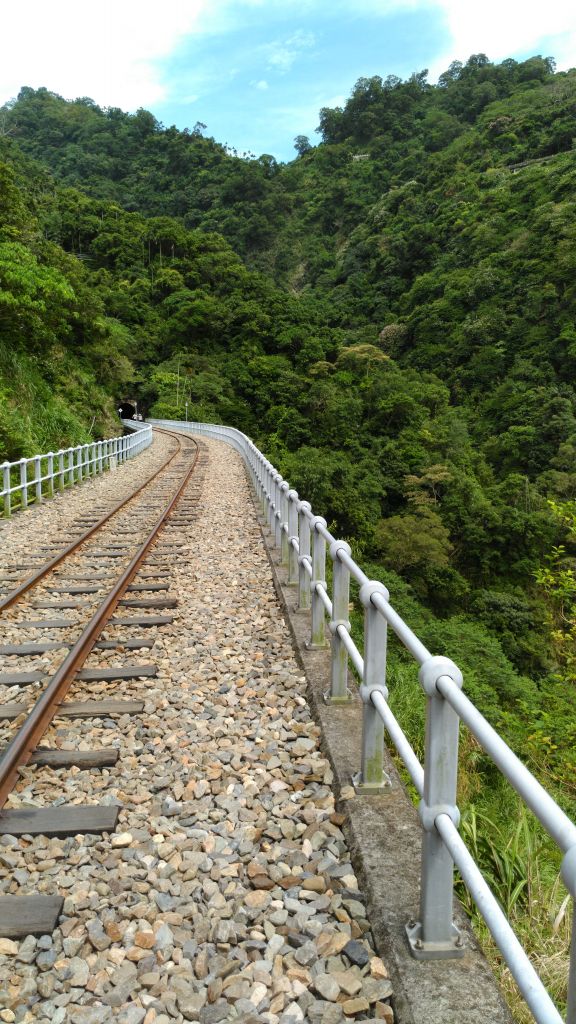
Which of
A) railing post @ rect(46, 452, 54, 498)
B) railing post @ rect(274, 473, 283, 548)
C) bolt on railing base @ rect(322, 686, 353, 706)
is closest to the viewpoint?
bolt on railing base @ rect(322, 686, 353, 706)

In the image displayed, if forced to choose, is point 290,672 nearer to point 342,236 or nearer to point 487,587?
point 487,587

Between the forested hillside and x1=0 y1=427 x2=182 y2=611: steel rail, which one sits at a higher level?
the forested hillside

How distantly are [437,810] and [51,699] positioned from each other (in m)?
3.26

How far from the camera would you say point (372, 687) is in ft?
11.0

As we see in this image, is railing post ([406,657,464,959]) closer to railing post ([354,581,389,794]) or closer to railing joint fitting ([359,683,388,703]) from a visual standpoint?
railing post ([354,581,389,794])

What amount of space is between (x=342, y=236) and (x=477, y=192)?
1385 inches

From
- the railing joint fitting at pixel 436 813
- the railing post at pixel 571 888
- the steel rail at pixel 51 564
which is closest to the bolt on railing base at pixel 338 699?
the railing joint fitting at pixel 436 813

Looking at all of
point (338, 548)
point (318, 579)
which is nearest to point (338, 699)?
point (318, 579)

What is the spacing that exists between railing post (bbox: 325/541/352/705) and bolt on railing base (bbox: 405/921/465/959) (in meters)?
1.97

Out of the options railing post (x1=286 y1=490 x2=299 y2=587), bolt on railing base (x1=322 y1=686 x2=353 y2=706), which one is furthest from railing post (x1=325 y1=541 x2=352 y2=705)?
railing post (x1=286 y1=490 x2=299 y2=587)

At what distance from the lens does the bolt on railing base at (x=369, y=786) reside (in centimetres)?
354

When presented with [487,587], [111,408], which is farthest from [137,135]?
[487,587]

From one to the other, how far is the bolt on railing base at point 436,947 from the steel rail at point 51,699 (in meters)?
2.27

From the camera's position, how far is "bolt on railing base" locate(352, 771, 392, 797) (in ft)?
11.6
